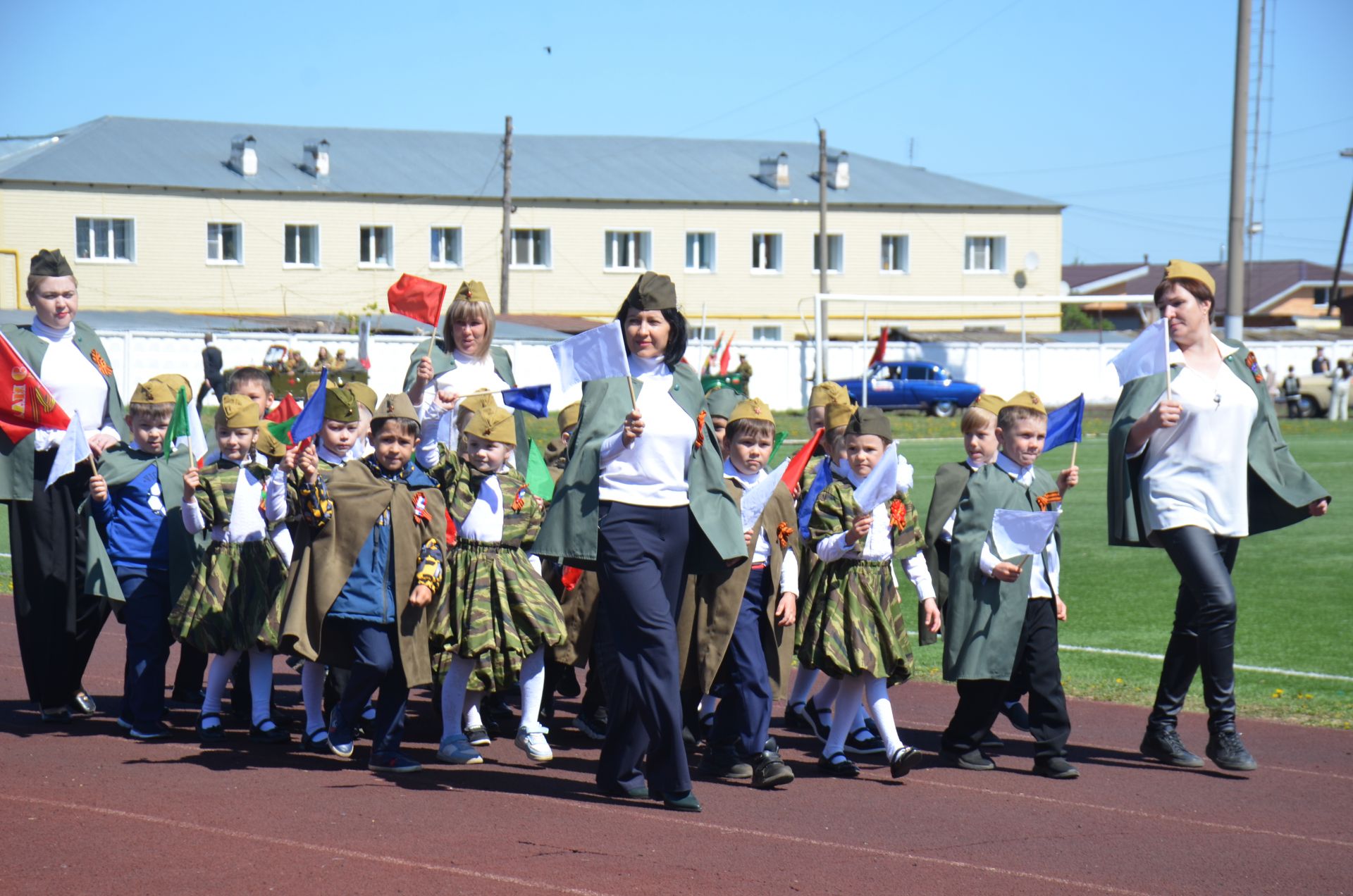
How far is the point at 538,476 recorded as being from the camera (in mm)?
7559

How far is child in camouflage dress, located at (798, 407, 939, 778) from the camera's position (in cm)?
676

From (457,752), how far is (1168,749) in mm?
3131

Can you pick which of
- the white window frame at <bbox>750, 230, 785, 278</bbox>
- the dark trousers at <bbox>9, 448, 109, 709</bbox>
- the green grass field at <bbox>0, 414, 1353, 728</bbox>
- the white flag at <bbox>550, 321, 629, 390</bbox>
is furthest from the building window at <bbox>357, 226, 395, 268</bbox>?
the white flag at <bbox>550, 321, 629, 390</bbox>

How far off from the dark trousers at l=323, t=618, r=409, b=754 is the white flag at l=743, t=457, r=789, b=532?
152 centimetres

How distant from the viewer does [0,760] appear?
666 cm

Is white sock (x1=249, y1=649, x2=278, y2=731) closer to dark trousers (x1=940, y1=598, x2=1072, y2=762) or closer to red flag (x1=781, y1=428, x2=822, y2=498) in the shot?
red flag (x1=781, y1=428, x2=822, y2=498)

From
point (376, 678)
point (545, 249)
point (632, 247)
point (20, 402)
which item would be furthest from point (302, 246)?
point (376, 678)

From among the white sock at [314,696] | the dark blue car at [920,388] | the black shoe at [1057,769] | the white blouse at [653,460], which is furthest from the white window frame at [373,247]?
the white blouse at [653,460]

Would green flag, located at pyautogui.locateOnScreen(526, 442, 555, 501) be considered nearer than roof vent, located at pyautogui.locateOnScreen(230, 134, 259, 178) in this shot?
Yes

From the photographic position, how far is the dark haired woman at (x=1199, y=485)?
6965 millimetres

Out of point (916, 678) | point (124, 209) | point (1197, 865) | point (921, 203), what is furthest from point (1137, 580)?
point (921, 203)

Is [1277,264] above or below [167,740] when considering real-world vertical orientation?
above

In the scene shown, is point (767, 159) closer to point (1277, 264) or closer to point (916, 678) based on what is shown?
point (1277, 264)

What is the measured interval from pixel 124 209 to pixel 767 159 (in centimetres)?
2325
